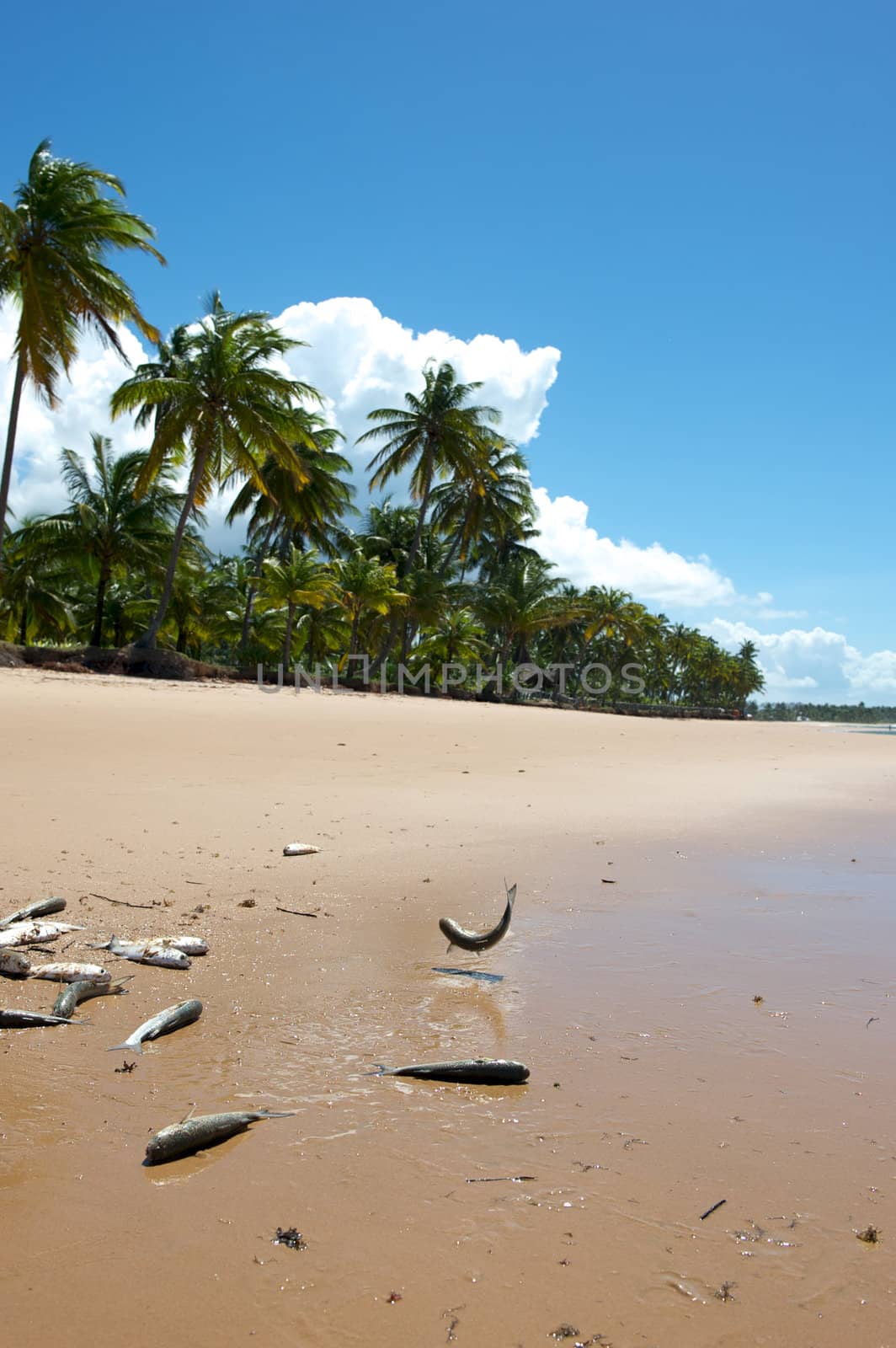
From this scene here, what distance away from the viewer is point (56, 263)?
20.6 m

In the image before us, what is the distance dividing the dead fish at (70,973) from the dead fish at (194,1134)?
58.4 inches

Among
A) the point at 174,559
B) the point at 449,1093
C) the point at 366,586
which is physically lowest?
the point at 449,1093

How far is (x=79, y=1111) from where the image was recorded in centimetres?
320

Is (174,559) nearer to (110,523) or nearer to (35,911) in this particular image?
(110,523)

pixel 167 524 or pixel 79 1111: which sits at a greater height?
pixel 167 524

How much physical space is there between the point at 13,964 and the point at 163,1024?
102 cm

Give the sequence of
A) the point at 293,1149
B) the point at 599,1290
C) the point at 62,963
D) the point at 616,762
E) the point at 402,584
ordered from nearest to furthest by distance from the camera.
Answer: the point at 599,1290
the point at 293,1149
the point at 62,963
the point at 616,762
the point at 402,584

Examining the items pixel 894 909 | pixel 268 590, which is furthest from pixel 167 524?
pixel 894 909

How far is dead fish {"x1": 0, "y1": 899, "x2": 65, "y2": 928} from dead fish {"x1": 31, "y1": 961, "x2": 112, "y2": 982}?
57 cm

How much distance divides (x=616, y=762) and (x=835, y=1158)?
11983 mm

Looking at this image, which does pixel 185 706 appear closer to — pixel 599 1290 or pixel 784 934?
pixel 784 934

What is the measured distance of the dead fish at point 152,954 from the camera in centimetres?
466

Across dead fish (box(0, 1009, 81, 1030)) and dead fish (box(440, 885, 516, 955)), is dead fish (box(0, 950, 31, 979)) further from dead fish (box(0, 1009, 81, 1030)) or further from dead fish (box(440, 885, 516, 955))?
dead fish (box(440, 885, 516, 955))

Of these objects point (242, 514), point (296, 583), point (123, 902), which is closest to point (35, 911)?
point (123, 902)
